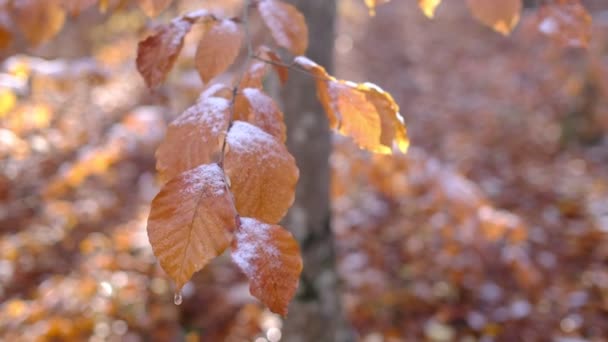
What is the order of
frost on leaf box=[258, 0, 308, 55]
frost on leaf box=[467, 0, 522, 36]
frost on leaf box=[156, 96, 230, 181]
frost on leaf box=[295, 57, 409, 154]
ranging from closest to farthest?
1. frost on leaf box=[156, 96, 230, 181]
2. frost on leaf box=[295, 57, 409, 154]
3. frost on leaf box=[258, 0, 308, 55]
4. frost on leaf box=[467, 0, 522, 36]

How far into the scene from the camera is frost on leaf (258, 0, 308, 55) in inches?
33.1

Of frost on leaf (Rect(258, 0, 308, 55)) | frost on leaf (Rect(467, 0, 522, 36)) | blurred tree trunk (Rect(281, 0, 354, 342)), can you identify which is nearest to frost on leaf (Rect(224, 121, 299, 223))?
frost on leaf (Rect(258, 0, 308, 55))

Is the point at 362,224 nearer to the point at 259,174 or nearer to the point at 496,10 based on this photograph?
the point at 496,10

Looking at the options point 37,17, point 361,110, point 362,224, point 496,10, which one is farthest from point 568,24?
point 362,224

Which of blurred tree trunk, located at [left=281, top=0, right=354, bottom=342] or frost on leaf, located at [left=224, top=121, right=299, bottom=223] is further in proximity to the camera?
blurred tree trunk, located at [left=281, top=0, right=354, bottom=342]

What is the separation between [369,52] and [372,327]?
6861 mm

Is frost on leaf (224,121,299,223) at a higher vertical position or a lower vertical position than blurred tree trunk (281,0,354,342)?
higher

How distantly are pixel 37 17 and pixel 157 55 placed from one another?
496 mm

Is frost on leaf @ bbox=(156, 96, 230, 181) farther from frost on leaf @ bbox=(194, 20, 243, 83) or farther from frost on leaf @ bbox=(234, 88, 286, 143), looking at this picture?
frost on leaf @ bbox=(194, 20, 243, 83)

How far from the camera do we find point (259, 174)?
1.86ft

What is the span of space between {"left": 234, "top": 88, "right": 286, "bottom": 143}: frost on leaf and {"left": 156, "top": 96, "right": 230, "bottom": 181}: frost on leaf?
46mm

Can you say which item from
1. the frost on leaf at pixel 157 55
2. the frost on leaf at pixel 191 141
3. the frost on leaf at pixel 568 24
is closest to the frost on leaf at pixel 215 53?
the frost on leaf at pixel 157 55

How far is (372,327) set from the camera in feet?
8.30

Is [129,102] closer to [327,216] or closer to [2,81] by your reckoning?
[2,81]
